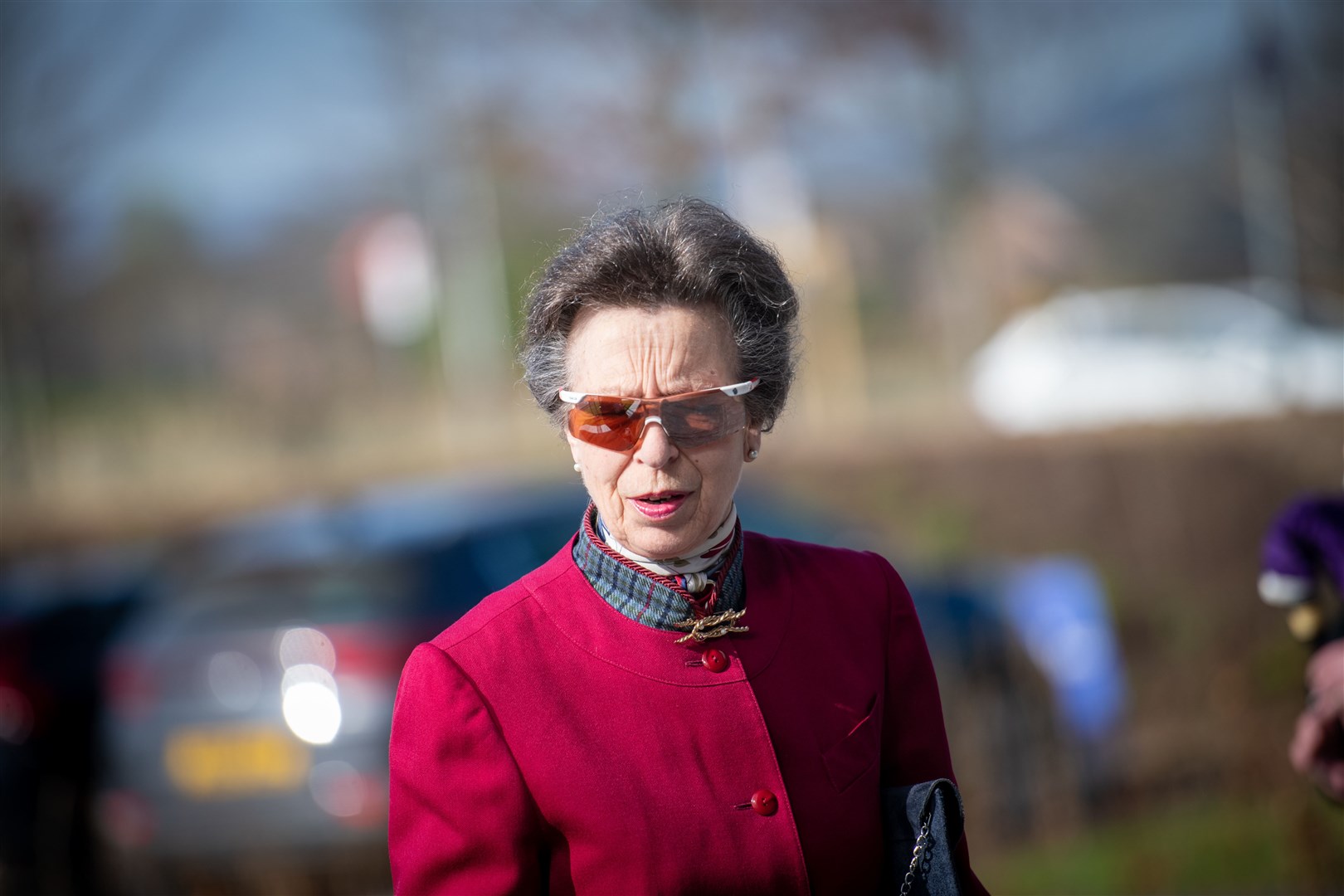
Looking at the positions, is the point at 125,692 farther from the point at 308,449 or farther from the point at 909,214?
the point at 909,214

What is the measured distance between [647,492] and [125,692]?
433cm

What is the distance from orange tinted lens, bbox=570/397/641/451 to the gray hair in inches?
3.8

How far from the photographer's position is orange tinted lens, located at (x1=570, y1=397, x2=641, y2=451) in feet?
6.92

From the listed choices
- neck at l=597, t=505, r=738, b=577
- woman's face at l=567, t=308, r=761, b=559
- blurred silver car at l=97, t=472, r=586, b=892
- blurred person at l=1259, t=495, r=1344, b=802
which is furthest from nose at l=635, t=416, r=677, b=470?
blurred silver car at l=97, t=472, r=586, b=892

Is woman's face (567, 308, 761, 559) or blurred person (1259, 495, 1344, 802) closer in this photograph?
woman's face (567, 308, 761, 559)

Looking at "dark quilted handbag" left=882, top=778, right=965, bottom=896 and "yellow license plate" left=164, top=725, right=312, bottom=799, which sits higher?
"dark quilted handbag" left=882, top=778, right=965, bottom=896

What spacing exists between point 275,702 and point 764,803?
3784 mm

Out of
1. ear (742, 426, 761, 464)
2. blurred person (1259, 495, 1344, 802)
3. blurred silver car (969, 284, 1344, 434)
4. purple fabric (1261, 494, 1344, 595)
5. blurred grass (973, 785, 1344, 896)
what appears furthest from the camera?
blurred silver car (969, 284, 1344, 434)

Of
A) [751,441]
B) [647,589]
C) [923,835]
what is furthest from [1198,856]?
[647,589]

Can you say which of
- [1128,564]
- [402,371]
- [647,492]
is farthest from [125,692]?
[402,371]

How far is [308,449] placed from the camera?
20359 mm

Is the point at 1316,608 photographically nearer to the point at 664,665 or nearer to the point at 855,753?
the point at 855,753

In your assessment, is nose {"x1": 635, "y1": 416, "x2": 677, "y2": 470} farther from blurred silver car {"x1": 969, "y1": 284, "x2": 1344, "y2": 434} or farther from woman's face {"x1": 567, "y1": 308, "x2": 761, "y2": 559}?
blurred silver car {"x1": 969, "y1": 284, "x2": 1344, "y2": 434}

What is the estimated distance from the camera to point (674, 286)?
2119 millimetres
